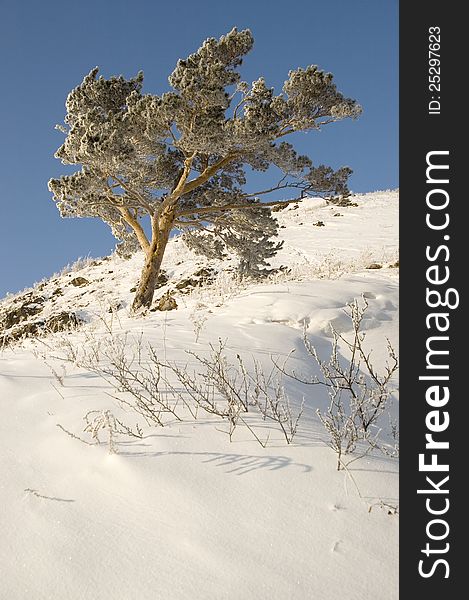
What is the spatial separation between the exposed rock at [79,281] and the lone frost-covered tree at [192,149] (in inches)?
361

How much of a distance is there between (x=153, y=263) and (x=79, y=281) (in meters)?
11.4

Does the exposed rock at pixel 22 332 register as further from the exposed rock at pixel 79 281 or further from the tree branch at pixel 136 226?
the exposed rock at pixel 79 281

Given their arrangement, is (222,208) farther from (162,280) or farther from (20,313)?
→ (20,313)

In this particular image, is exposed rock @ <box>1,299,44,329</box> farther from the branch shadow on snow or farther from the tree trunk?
the branch shadow on snow

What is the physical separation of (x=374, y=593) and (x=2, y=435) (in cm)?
216

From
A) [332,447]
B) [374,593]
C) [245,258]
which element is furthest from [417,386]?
[245,258]

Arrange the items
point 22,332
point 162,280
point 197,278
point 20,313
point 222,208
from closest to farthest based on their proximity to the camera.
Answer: point 222,208, point 22,332, point 197,278, point 20,313, point 162,280

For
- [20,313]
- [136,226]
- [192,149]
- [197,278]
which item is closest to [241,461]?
[192,149]

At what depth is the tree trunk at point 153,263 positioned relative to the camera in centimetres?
1101

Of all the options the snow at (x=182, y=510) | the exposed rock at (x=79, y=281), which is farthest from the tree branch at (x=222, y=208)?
the exposed rock at (x=79, y=281)

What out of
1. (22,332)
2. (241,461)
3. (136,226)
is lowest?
(241,461)

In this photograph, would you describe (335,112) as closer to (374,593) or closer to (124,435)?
(124,435)

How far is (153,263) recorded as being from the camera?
1120 centimetres

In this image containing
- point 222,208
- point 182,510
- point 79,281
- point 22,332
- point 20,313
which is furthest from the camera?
point 79,281
